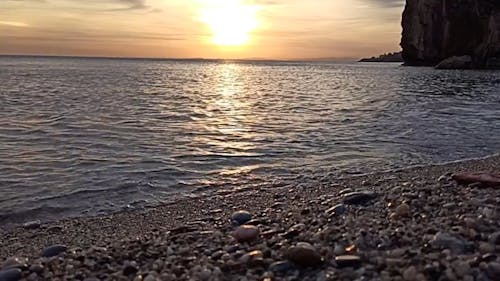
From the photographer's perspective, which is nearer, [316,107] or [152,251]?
[152,251]

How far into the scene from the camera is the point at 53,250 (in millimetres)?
5309

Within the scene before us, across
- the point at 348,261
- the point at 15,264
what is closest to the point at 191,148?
the point at 15,264

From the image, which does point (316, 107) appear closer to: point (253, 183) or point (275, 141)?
point (275, 141)

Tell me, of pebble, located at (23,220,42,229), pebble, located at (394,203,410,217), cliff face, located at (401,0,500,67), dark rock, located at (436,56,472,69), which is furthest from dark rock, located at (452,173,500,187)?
cliff face, located at (401,0,500,67)

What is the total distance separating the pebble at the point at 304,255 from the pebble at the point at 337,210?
5.25 ft

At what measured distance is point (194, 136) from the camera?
1392cm

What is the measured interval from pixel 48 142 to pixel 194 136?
3.88 meters

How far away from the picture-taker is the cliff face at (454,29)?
7594cm

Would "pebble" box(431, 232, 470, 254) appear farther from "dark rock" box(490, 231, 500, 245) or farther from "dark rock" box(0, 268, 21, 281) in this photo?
"dark rock" box(0, 268, 21, 281)

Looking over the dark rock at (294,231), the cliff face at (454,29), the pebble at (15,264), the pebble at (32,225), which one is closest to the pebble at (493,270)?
the dark rock at (294,231)

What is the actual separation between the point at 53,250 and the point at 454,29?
86.2m

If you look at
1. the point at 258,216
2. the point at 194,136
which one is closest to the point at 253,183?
the point at 258,216

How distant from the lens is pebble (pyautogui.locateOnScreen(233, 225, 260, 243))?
4973mm

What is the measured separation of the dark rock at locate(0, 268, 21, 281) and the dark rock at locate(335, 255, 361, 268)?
285 centimetres
